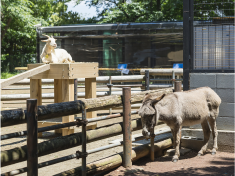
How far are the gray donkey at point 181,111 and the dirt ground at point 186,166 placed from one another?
0.62 feet

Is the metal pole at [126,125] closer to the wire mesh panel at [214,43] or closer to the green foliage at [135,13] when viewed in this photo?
the wire mesh panel at [214,43]

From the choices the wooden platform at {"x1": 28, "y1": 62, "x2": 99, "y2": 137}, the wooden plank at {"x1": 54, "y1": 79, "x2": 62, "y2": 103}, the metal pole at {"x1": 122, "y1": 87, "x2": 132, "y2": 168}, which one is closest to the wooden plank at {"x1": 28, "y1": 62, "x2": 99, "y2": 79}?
the wooden platform at {"x1": 28, "y1": 62, "x2": 99, "y2": 137}

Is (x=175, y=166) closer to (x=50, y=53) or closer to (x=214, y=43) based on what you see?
(x=214, y=43)

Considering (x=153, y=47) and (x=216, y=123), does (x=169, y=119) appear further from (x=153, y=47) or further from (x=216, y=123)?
(x=153, y=47)

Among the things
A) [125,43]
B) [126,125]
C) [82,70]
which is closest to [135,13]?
[125,43]

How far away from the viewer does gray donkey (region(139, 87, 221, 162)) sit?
4.86 m

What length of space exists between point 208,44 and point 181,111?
1.85 metres

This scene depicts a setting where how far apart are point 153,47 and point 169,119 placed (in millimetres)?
12356

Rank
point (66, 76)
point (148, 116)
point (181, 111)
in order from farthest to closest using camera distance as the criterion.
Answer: point (66, 76), point (181, 111), point (148, 116)

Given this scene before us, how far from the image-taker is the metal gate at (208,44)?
6.23m

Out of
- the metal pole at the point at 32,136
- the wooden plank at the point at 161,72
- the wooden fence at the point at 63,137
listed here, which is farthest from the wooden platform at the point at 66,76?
the metal pole at the point at 32,136

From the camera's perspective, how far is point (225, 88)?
601cm

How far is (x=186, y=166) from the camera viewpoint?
16.5 ft

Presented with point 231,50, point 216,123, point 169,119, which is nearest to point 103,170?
point 169,119
